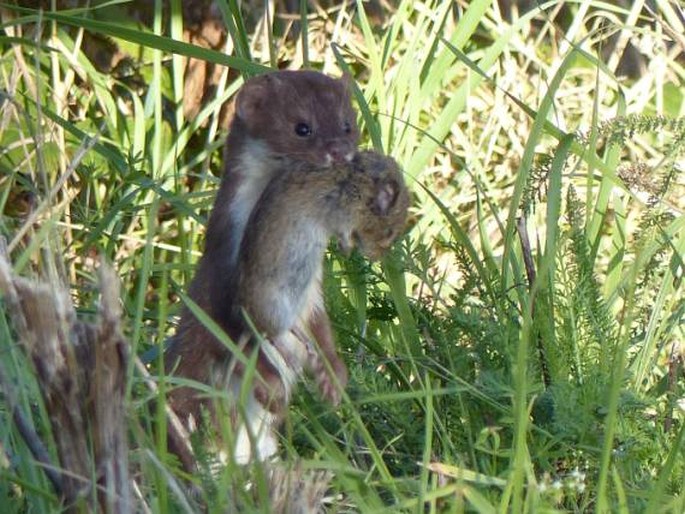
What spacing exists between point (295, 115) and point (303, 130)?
0.13 ft

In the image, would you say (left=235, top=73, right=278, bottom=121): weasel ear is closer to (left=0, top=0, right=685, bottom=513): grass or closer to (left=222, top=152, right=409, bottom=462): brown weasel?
(left=0, top=0, right=685, bottom=513): grass

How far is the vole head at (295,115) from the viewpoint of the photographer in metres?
3.76

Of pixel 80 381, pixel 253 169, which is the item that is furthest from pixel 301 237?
pixel 80 381

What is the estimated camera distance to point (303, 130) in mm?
3795

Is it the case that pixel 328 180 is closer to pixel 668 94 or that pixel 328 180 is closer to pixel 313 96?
pixel 313 96

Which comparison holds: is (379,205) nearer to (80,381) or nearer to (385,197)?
(385,197)

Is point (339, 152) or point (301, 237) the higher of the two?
point (339, 152)

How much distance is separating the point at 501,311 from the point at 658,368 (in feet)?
2.80

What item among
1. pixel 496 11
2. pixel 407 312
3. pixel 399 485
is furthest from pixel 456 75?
pixel 399 485

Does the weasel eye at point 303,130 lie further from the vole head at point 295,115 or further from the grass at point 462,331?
the grass at point 462,331

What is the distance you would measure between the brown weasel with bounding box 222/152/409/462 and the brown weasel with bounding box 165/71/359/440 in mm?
42

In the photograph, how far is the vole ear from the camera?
10.6 ft

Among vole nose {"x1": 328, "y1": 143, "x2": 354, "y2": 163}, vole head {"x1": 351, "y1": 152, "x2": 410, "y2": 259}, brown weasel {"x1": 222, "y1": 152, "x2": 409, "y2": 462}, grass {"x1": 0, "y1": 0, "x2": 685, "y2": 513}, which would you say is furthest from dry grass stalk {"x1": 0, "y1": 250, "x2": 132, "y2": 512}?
vole nose {"x1": 328, "y1": 143, "x2": 354, "y2": 163}

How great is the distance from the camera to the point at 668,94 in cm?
652
